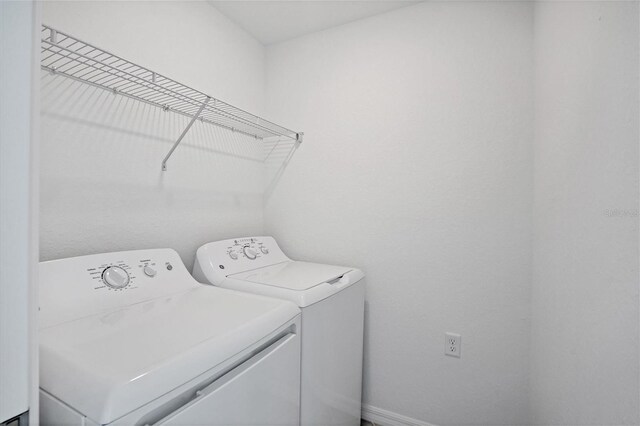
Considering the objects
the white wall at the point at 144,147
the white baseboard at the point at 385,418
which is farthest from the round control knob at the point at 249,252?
the white baseboard at the point at 385,418

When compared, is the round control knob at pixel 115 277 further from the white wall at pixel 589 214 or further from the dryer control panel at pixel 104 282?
the white wall at pixel 589 214

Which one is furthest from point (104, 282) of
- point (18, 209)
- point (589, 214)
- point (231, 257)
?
point (589, 214)

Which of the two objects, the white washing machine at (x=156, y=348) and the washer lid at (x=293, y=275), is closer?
the white washing machine at (x=156, y=348)

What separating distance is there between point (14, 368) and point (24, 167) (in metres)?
0.32

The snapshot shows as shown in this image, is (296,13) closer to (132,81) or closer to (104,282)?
(132,81)

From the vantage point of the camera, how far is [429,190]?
1675 millimetres

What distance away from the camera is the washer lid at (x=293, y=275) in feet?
4.38

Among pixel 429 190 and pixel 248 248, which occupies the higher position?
pixel 429 190

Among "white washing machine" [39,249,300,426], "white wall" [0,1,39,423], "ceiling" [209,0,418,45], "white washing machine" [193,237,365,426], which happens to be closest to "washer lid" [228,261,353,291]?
"white washing machine" [193,237,365,426]

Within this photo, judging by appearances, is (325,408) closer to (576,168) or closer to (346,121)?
(576,168)

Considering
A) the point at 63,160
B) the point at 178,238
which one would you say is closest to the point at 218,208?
the point at 178,238

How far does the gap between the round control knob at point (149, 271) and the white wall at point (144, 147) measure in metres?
0.21

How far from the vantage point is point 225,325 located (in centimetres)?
89

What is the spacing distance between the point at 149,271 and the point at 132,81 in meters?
0.74
